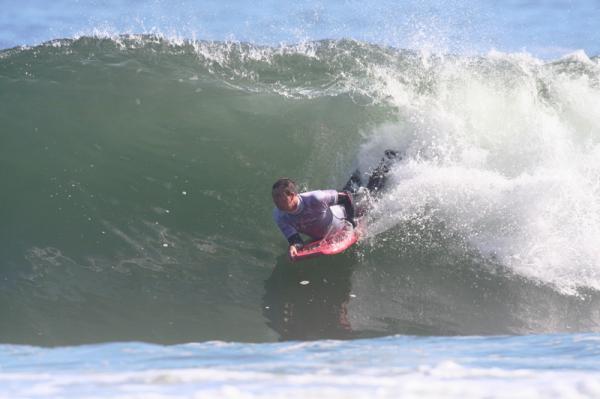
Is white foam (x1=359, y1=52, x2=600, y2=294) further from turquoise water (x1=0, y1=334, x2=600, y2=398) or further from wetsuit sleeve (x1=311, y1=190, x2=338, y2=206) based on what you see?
turquoise water (x1=0, y1=334, x2=600, y2=398)

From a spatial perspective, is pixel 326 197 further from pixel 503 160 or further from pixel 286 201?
pixel 503 160

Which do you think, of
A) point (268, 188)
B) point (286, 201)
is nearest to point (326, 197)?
point (286, 201)

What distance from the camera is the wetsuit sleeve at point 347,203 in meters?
6.74

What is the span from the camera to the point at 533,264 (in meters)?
6.54

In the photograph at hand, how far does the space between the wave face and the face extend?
80cm

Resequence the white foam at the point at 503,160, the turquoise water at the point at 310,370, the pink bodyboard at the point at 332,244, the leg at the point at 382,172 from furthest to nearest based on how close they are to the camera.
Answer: the leg at the point at 382,172
the white foam at the point at 503,160
the pink bodyboard at the point at 332,244
the turquoise water at the point at 310,370

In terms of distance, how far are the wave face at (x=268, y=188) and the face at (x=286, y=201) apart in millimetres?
798

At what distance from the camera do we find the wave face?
586 centimetres

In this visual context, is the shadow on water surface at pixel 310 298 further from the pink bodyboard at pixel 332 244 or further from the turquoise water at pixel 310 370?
the turquoise water at pixel 310 370

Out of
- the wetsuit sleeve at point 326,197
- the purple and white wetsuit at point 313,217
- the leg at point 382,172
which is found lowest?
the purple and white wetsuit at point 313,217

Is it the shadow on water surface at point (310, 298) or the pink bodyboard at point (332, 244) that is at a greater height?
the pink bodyboard at point (332, 244)

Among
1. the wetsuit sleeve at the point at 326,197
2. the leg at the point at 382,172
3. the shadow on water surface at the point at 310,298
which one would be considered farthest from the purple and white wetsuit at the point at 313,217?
the leg at the point at 382,172

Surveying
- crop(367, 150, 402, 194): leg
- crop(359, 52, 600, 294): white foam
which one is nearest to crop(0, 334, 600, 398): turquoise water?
crop(359, 52, 600, 294): white foam

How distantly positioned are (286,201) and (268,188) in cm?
233
